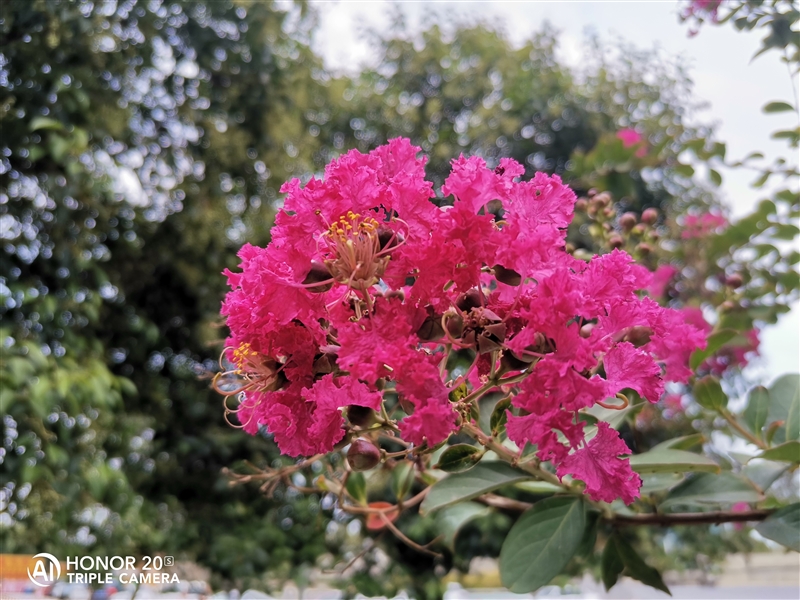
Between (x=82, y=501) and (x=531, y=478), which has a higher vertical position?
(x=531, y=478)

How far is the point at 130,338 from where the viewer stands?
58.5 inches

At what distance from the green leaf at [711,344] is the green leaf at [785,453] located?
103 millimetres

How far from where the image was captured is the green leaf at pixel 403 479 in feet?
2.02

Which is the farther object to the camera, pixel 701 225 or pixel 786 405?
pixel 701 225

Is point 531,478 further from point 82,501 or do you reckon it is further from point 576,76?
point 576,76

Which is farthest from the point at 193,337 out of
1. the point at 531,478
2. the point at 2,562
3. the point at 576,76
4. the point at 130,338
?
the point at 576,76

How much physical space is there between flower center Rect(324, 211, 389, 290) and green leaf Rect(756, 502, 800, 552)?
40 cm

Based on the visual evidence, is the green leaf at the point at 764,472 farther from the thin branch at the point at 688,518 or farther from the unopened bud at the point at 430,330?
the unopened bud at the point at 430,330

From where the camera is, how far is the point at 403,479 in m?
0.63

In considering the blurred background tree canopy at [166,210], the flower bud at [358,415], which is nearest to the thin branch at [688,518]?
the flower bud at [358,415]

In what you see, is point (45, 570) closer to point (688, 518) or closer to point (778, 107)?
point (688, 518)

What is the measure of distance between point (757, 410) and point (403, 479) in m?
0.37

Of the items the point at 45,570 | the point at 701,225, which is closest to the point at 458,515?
the point at 45,570

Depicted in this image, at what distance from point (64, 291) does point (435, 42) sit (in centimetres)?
153
